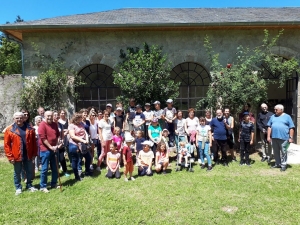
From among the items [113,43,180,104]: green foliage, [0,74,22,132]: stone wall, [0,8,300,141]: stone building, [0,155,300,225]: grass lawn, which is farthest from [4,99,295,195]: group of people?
[0,74,22,132]: stone wall

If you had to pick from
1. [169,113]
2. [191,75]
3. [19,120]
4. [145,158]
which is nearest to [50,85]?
[19,120]

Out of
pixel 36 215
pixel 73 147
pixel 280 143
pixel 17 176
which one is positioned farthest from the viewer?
pixel 280 143

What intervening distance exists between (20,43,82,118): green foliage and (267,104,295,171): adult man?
6016 millimetres

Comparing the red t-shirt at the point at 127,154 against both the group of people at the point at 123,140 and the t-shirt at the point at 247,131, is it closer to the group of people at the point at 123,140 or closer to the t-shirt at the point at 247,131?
the group of people at the point at 123,140

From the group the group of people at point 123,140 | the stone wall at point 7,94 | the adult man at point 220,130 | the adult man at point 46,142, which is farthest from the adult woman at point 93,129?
the stone wall at point 7,94

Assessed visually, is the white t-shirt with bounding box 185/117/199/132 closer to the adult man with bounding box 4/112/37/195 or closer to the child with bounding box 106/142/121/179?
the child with bounding box 106/142/121/179

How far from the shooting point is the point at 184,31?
318 inches

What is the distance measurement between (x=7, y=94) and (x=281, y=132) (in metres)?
9.40

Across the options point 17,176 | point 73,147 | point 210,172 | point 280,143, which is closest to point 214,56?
point 280,143

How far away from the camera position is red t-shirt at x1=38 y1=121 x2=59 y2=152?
440cm

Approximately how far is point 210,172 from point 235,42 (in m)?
4.87

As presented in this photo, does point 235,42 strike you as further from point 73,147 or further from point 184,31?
point 73,147

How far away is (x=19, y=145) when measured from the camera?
4.23 metres

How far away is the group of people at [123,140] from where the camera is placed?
447 cm
